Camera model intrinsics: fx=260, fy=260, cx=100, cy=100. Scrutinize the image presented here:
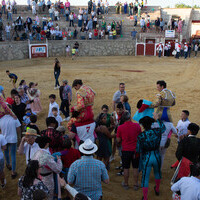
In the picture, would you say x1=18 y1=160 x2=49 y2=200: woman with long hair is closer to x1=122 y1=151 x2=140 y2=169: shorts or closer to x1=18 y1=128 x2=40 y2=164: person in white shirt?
x1=18 y1=128 x2=40 y2=164: person in white shirt

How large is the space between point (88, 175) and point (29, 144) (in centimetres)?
Answer: 157

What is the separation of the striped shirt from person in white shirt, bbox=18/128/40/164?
129 cm

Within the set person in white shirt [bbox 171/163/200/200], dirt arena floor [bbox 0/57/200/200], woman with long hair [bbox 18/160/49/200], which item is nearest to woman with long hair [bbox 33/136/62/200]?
woman with long hair [bbox 18/160/49/200]

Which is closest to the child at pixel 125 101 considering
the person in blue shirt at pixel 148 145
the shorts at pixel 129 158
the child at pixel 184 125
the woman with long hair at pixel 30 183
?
the child at pixel 184 125

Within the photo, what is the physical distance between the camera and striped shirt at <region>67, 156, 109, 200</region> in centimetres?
345

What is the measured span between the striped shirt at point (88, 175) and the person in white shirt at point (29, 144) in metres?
1.29

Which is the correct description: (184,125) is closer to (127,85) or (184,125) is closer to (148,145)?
(148,145)

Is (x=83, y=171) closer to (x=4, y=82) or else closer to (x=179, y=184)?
(x=179, y=184)

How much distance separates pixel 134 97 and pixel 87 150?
29.2 feet

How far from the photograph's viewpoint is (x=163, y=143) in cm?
528

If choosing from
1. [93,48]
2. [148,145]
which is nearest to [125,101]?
[148,145]

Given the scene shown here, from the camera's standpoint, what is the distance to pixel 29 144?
15.0ft

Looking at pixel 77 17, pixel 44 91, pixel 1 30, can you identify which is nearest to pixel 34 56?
pixel 1 30

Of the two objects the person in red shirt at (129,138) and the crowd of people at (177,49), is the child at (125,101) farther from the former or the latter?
the crowd of people at (177,49)
